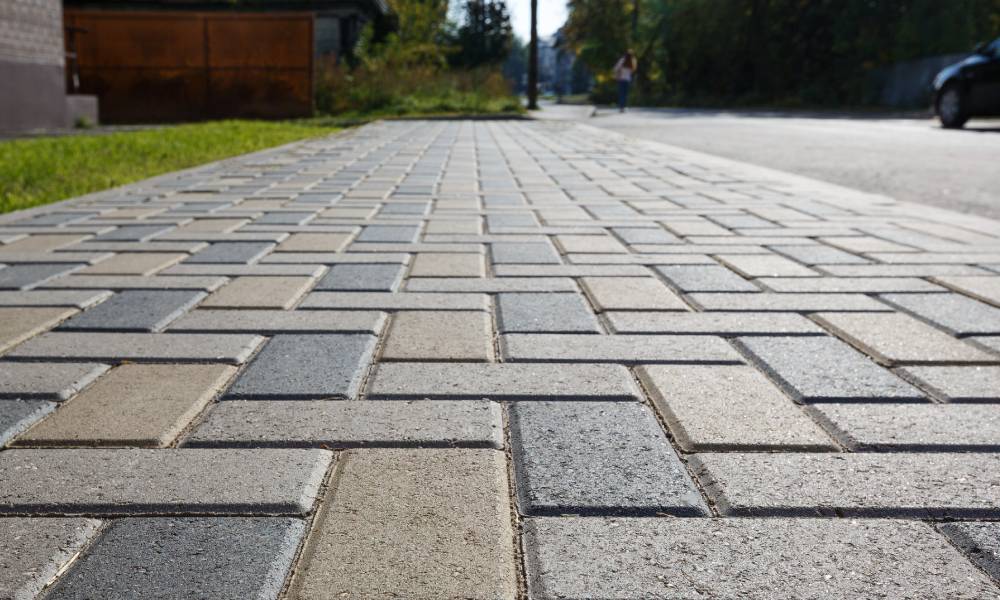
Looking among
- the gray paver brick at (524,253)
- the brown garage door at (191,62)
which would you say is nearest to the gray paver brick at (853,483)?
the gray paver brick at (524,253)

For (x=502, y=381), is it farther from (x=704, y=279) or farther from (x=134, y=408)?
(x=704, y=279)

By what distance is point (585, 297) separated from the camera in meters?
3.05

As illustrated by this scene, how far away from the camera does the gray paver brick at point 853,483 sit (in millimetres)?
1518

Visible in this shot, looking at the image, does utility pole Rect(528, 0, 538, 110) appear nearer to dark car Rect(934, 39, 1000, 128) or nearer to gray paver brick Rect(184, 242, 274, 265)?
dark car Rect(934, 39, 1000, 128)

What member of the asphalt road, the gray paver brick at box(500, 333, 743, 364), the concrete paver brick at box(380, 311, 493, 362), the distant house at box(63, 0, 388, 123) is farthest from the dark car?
the concrete paver brick at box(380, 311, 493, 362)

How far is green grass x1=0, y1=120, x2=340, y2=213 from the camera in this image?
586 centimetres

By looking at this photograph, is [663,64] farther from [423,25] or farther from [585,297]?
[585,297]

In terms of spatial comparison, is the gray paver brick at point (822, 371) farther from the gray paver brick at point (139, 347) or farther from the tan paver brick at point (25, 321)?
the tan paver brick at point (25, 321)

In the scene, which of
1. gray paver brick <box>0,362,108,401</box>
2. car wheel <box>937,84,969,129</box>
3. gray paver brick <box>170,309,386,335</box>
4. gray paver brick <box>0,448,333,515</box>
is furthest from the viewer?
car wheel <box>937,84,969,129</box>

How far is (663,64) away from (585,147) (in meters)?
30.1

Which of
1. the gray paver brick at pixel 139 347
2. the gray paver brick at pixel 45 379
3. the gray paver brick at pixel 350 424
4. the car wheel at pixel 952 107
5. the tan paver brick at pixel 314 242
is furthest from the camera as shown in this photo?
the car wheel at pixel 952 107

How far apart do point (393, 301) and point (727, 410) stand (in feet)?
4.36

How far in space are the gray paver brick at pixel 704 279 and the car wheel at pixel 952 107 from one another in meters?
14.2

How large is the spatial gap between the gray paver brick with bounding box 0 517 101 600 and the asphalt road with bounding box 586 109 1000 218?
544cm
